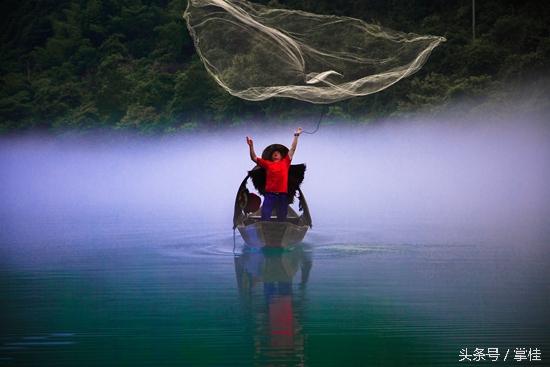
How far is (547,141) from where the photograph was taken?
29.4 meters

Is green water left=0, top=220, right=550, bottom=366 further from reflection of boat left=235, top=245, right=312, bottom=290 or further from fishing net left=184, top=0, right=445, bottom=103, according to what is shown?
fishing net left=184, top=0, right=445, bottom=103

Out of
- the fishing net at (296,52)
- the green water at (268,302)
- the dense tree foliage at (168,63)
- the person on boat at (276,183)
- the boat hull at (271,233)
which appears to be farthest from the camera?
the dense tree foliage at (168,63)

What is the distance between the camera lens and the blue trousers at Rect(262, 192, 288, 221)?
546 inches

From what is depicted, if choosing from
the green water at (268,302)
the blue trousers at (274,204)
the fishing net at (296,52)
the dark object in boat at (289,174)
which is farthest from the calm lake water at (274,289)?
the fishing net at (296,52)

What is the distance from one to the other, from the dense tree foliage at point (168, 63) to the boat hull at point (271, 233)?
13999 mm

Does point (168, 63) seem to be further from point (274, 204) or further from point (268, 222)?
point (268, 222)

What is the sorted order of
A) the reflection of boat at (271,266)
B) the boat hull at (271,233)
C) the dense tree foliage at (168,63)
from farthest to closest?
the dense tree foliage at (168,63)
the boat hull at (271,233)
the reflection of boat at (271,266)

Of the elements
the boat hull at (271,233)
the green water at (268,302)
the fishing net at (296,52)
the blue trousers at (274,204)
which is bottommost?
the green water at (268,302)

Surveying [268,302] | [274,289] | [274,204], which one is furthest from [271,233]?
[268,302]

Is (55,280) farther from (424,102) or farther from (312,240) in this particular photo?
(424,102)

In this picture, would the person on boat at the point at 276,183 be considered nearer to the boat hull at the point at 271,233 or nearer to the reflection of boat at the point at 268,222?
the reflection of boat at the point at 268,222

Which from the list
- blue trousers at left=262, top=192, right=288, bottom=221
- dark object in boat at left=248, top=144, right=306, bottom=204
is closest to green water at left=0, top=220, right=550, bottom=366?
blue trousers at left=262, top=192, right=288, bottom=221

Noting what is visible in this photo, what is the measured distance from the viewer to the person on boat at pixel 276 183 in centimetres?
1370

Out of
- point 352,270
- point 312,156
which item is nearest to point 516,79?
point 312,156
